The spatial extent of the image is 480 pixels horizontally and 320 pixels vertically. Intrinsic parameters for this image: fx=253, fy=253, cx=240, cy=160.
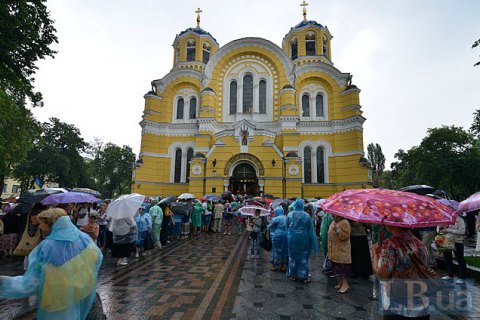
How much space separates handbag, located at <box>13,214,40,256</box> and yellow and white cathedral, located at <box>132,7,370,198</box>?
13.8m

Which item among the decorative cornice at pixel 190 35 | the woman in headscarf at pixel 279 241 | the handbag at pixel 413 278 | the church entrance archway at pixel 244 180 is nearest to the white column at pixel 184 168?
the church entrance archway at pixel 244 180

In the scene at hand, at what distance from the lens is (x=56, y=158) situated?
27.9m

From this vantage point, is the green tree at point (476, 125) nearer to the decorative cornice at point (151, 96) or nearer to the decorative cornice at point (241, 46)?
the decorative cornice at point (241, 46)

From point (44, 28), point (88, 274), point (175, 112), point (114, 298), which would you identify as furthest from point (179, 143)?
point (88, 274)

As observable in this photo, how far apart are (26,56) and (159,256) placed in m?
9.29

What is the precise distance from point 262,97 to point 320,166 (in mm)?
8605

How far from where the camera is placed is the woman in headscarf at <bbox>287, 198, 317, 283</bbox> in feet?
18.4

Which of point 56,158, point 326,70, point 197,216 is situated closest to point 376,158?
point 326,70

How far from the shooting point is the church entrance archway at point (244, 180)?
68.2 feet

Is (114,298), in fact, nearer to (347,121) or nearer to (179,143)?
(179,143)

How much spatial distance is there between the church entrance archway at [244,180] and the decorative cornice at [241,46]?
9.30 meters

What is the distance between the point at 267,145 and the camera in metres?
20.5

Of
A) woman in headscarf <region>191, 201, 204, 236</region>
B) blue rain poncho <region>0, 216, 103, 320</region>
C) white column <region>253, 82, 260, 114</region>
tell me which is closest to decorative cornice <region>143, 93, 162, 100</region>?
white column <region>253, 82, 260, 114</region>

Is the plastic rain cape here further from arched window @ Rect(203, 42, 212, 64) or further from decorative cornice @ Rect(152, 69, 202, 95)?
arched window @ Rect(203, 42, 212, 64)
